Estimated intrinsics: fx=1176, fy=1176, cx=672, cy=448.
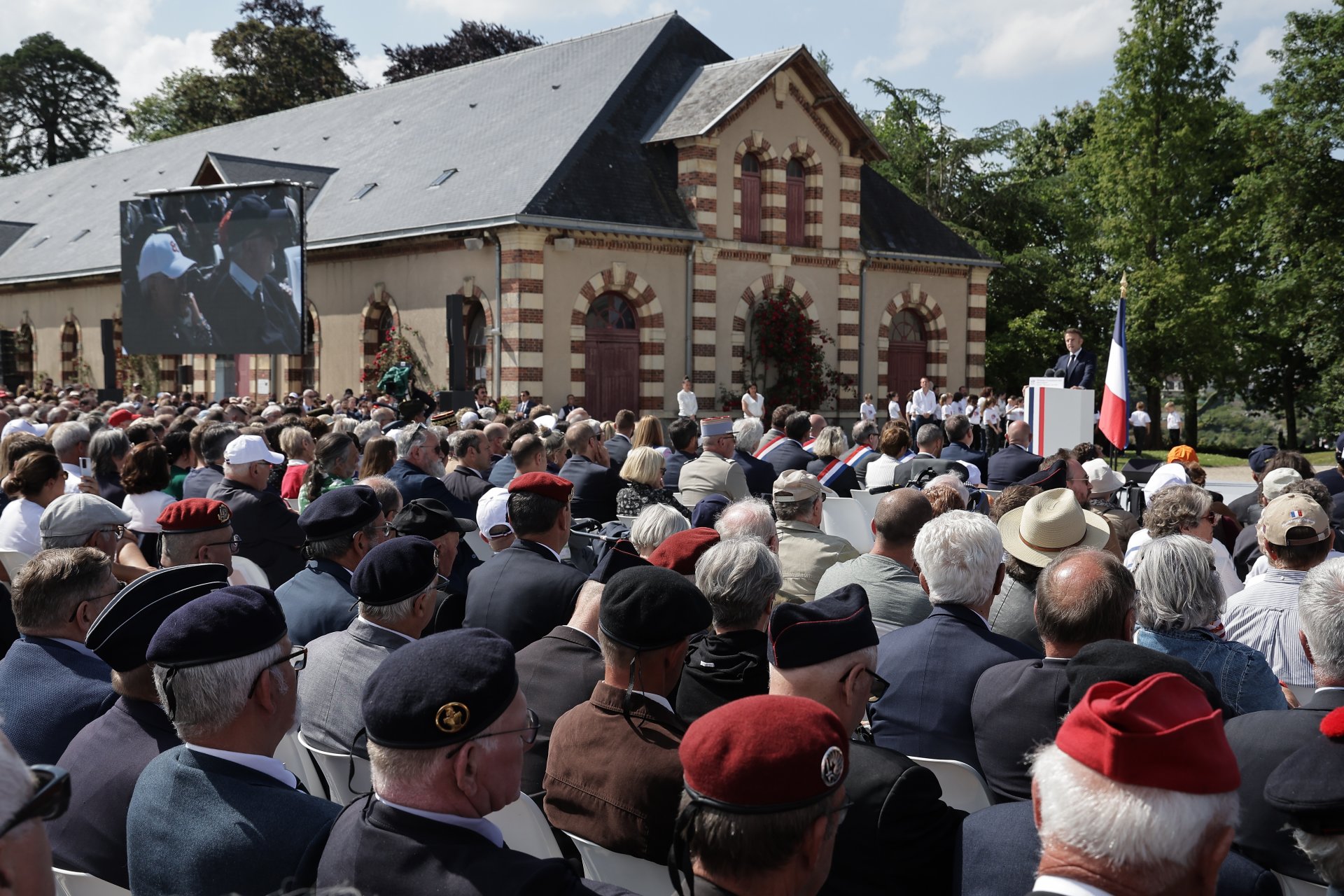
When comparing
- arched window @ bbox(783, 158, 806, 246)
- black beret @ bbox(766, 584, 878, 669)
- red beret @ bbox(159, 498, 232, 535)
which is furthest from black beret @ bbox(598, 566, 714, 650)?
arched window @ bbox(783, 158, 806, 246)

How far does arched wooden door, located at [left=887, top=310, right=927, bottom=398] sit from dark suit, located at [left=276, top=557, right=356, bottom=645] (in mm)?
22503

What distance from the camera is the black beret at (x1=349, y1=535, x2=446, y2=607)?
400cm

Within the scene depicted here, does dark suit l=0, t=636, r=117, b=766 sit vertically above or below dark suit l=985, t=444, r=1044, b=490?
below

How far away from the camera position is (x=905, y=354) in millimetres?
27078

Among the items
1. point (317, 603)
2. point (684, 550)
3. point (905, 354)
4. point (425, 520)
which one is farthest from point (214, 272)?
point (684, 550)

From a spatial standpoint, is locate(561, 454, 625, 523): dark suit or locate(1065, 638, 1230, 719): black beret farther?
locate(561, 454, 625, 523): dark suit

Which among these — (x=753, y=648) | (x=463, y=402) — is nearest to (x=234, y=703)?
(x=753, y=648)

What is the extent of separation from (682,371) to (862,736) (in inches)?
789

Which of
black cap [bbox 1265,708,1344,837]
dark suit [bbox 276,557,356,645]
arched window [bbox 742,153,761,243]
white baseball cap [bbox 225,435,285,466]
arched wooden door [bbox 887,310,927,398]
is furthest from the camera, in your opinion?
arched wooden door [bbox 887,310,927,398]

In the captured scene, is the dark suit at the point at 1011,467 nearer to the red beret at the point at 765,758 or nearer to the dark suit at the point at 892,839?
the dark suit at the point at 892,839

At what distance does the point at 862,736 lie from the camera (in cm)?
370

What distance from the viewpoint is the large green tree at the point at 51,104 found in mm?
54156

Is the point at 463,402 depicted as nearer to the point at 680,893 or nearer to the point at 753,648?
the point at 753,648

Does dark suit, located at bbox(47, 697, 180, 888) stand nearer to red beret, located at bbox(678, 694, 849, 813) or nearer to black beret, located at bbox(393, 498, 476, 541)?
red beret, located at bbox(678, 694, 849, 813)
